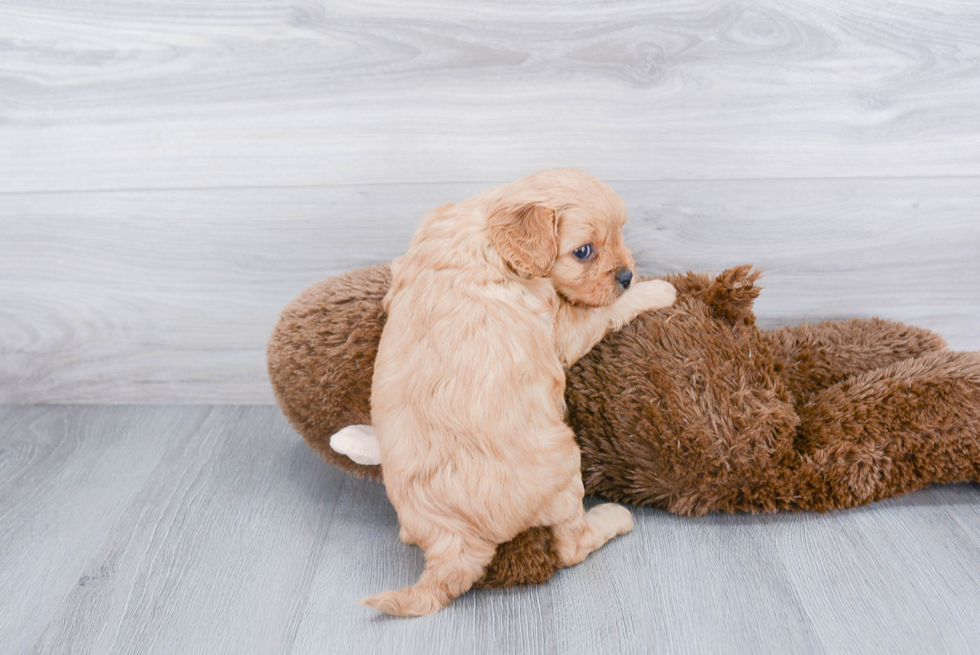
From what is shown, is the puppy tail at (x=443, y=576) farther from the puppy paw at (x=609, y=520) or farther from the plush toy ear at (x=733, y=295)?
the plush toy ear at (x=733, y=295)

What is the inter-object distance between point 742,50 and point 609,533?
107 centimetres

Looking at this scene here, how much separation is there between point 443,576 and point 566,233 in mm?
613

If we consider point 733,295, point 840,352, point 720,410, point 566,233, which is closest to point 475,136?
point 566,233

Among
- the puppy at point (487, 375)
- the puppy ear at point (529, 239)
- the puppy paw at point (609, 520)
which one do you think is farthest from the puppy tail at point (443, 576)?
the puppy ear at point (529, 239)

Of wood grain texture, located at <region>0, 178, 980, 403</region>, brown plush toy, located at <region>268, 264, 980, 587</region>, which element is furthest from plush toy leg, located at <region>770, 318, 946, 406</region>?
wood grain texture, located at <region>0, 178, 980, 403</region>

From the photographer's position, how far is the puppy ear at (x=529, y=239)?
1.19m

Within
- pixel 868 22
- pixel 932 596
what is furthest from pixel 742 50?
pixel 932 596

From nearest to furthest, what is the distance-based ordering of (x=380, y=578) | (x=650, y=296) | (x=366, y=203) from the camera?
(x=380, y=578)
(x=650, y=296)
(x=366, y=203)

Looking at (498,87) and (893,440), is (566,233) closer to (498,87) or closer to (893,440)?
(498,87)

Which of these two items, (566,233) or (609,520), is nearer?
(566,233)

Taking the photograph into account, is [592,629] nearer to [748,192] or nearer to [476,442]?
[476,442]

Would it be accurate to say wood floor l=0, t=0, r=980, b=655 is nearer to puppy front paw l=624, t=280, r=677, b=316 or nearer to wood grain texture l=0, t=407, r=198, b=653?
wood grain texture l=0, t=407, r=198, b=653

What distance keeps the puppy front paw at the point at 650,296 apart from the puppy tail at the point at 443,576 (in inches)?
21.9

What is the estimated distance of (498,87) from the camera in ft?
5.24
